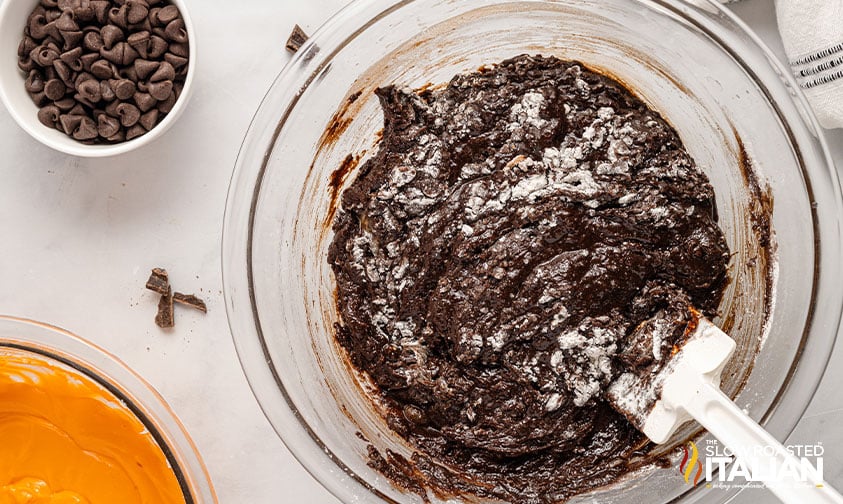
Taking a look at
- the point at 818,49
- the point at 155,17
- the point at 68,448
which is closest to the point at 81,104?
the point at 155,17

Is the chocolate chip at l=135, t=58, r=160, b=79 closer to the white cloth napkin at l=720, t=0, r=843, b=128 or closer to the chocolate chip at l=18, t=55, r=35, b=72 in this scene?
the chocolate chip at l=18, t=55, r=35, b=72

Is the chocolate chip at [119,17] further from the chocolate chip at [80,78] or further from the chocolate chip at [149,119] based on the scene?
the chocolate chip at [149,119]

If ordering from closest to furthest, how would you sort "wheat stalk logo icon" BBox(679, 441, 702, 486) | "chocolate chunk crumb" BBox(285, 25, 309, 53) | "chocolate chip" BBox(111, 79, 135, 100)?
"wheat stalk logo icon" BBox(679, 441, 702, 486) → "chocolate chip" BBox(111, 79, 135, 100) → "chocolate chunk crumb" BBox(285, 25, 309, 53)

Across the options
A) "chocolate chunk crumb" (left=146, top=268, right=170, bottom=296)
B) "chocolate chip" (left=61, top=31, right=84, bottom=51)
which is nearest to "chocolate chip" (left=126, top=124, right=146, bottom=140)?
"chocolate chip" (left=61, top=31, right=84, bottom=51)

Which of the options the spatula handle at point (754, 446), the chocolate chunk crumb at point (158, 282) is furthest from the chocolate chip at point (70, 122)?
the spatula handle at point (754, 446)

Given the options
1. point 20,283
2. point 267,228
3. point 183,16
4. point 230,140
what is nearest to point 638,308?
point 267,228

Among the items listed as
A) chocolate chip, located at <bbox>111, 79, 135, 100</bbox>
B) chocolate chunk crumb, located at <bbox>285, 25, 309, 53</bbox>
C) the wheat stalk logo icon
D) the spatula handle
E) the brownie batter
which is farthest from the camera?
chocolate chunk crumb, located at <bbox>285, 25, 309, 53</bbox>

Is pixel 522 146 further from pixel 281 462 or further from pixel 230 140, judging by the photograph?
pixel 281 462
